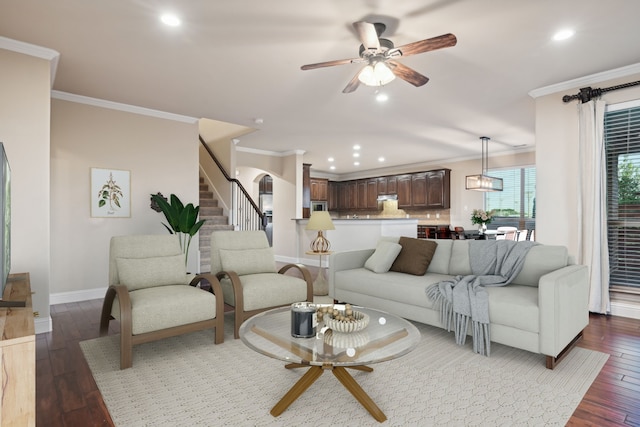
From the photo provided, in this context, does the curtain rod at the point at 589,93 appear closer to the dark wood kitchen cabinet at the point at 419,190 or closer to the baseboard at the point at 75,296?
the dark wood kitchen cabinet at the point at 419,190

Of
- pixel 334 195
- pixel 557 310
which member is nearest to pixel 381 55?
pixel 557 310

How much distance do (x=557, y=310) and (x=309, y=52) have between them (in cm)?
300

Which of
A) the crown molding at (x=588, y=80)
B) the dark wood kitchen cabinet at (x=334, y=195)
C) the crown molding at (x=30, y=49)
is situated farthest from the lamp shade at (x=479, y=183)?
the crown molding at (x=30, y=49)

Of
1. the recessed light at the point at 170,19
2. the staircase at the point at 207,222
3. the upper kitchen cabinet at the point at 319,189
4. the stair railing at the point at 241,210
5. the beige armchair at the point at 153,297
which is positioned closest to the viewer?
the beige armchair at the point at 153,297

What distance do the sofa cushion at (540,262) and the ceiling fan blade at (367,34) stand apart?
2346mm

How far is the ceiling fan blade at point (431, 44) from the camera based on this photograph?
2496 mm

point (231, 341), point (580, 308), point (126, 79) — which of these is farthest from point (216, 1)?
point (580, 308)

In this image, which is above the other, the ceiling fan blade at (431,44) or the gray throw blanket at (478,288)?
the ceiling fan blade at (431,44)

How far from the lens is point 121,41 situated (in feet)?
10.5


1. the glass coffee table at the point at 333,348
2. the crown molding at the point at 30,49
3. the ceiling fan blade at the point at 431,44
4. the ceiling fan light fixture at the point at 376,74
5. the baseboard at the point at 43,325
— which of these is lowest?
the baseboard at the point at 43,325

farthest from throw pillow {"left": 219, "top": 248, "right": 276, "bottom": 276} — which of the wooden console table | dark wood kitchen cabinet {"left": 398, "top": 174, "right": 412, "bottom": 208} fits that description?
dark wood kitchen cabinet {"left": 398, "top": 174, "right": 412, "bottom": 208}

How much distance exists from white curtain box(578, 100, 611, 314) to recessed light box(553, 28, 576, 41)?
1.28 meters

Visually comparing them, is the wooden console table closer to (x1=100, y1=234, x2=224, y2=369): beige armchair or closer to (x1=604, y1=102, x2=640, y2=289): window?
(x1=100, y1=234, x2=224, y2=369): beige armchair

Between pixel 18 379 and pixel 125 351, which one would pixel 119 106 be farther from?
pixel 18 379
